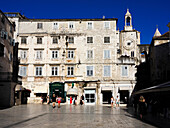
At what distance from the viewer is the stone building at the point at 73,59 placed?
38.7m

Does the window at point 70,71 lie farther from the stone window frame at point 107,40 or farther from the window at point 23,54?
the window at point 23,54

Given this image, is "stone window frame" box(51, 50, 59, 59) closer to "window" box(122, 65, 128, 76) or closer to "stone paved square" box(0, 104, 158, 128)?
"window" box(122, 65, 128, 76)

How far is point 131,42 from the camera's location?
182ft

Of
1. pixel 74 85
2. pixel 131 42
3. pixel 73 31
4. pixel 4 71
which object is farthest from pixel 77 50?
pixel 131 42

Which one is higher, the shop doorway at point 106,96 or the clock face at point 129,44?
the clock face at point 129,44

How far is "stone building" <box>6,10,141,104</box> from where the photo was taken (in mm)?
38688

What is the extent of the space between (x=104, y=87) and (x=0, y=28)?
743 inches

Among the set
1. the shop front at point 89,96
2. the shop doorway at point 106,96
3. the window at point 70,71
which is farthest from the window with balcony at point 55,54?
the shop doorway at point 106,96

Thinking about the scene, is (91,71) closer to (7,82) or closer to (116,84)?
(116,84)

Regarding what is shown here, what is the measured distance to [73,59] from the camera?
3938 centimetres

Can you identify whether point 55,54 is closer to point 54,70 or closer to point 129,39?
point 54,70

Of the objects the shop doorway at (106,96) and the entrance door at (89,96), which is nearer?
the entrance door at (89,96)

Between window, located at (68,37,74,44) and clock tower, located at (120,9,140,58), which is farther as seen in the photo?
clock tower, located at (120,9,140,58)

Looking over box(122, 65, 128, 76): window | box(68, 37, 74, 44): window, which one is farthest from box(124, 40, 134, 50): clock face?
box(68, 37, 74, 44): window
